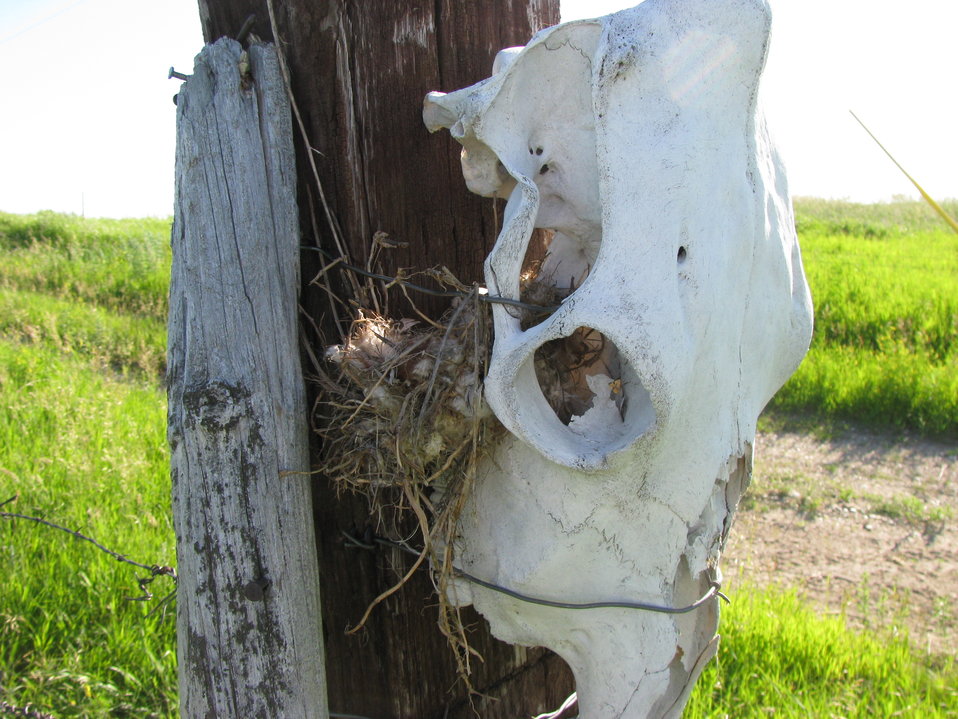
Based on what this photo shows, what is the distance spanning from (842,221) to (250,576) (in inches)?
576

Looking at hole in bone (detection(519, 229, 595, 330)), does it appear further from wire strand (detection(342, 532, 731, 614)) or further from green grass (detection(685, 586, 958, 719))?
green grass (detection(685, 586, 958, 719))

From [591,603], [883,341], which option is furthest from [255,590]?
[883,341]

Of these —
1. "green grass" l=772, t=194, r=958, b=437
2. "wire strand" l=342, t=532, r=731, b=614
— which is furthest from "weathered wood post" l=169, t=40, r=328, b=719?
"green grass" l=772, t=194, r=958, b=437

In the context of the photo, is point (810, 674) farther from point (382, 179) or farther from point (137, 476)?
point (137, 476)

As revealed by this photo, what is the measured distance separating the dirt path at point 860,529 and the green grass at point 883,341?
34cm

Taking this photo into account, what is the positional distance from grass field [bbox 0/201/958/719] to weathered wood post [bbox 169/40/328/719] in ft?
2.95

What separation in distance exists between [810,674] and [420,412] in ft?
8.37

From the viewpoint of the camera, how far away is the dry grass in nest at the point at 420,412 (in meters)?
1.67

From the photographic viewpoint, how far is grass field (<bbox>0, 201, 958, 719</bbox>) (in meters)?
3.17

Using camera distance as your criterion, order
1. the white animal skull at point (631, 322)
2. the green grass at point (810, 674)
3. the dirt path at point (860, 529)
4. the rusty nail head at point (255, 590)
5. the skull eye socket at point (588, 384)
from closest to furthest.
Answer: the white animal skull at point (631, 322), the skull eye socket at point (588, 384), the rusty nail head at point (255, 590), the green grass at point (810, 674), the dirt path at point (860, 529)

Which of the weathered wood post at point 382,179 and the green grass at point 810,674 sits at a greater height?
the weathered wood post at point 382,179

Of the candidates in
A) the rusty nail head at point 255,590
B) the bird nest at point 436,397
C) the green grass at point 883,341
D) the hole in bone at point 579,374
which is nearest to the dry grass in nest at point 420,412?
the bird nest at point 436,397

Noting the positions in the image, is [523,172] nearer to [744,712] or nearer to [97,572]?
[744,712]

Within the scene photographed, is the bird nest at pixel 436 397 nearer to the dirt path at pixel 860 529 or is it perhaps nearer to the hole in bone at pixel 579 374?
the hole in bone at pixel 579 374
